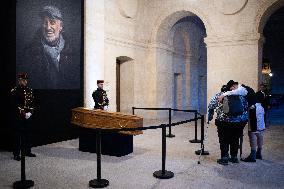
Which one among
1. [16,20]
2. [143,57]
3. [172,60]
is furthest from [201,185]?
[172,60]

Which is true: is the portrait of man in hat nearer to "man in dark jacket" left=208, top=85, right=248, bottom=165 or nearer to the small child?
"man in dark jacket" left=208, top=85, right=248, bottom=165

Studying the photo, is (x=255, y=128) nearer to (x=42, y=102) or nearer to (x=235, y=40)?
(x=42, y=102)

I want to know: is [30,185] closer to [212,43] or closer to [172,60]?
[212,43]

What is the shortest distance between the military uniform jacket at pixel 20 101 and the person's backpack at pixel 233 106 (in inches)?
166

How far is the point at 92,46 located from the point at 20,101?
391cm

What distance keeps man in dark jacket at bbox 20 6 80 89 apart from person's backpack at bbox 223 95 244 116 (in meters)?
4.77

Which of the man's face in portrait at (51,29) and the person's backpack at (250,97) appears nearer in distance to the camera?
the person's backpack at (250,97)

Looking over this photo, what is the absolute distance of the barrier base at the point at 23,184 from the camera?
478 centimetres

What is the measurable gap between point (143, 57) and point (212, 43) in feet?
10.9

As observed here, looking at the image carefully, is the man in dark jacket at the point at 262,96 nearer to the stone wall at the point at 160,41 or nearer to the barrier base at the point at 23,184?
the stone wall at the point at 160,41

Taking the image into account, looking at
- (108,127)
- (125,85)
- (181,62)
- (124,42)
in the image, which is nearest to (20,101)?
(108,127)

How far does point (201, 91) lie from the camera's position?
20859mm

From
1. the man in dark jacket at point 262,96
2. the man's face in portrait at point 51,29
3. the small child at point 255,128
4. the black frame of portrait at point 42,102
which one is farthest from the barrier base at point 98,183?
the man's face in portrait at point 51,29

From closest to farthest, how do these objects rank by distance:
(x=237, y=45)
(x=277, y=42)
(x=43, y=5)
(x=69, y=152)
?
(x=69, y=152), (x=43, y=5), (x=237, y=45), (x=277, y=42)
